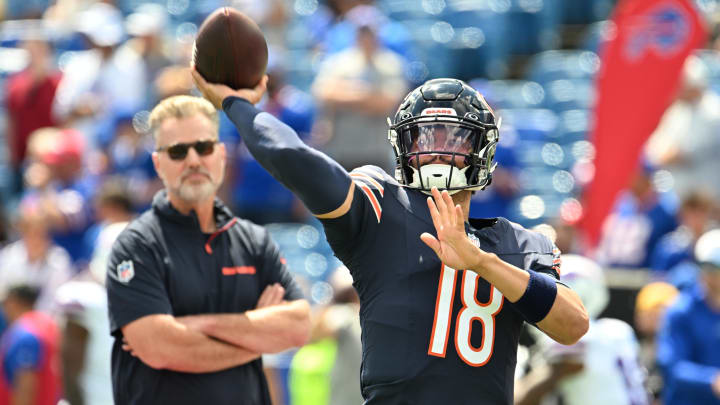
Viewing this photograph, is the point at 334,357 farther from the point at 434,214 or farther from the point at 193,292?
the point at 434,214

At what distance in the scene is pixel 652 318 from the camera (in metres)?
7.82

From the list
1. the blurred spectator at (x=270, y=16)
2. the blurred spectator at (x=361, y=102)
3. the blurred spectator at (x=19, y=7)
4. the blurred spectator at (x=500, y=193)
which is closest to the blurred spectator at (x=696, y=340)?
the blurred spectator at (x=500, y=193)

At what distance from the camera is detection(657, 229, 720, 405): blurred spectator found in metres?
7.16

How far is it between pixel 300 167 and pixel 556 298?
0.81m

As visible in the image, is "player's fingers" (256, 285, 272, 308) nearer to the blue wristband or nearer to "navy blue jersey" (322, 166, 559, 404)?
"navy blue jersey" (322, 166, 559, 404)

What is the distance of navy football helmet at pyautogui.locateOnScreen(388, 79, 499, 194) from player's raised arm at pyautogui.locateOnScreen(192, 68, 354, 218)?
9.8 inches

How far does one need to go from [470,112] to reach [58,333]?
485cm

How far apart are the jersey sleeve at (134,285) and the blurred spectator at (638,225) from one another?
17.8ft

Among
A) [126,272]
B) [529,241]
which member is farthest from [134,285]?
[529,241]

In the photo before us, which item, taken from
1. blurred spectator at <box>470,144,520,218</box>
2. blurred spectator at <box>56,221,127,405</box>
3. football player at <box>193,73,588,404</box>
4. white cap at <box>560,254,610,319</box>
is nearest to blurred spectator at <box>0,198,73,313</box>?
blurred spectator at <box>56,221,127,405</box>

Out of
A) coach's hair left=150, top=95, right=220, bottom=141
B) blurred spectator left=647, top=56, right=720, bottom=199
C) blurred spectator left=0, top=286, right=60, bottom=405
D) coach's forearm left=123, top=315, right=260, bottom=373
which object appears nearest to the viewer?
coach's forearm left=123, top=315, right=260, bottom=373

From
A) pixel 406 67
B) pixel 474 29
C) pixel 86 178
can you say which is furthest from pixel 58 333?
pixel 474 29

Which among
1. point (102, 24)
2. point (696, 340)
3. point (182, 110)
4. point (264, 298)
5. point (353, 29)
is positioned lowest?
point (696, 340)

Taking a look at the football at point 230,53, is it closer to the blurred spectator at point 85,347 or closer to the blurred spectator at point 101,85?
the blurred spectator at point 85,347
